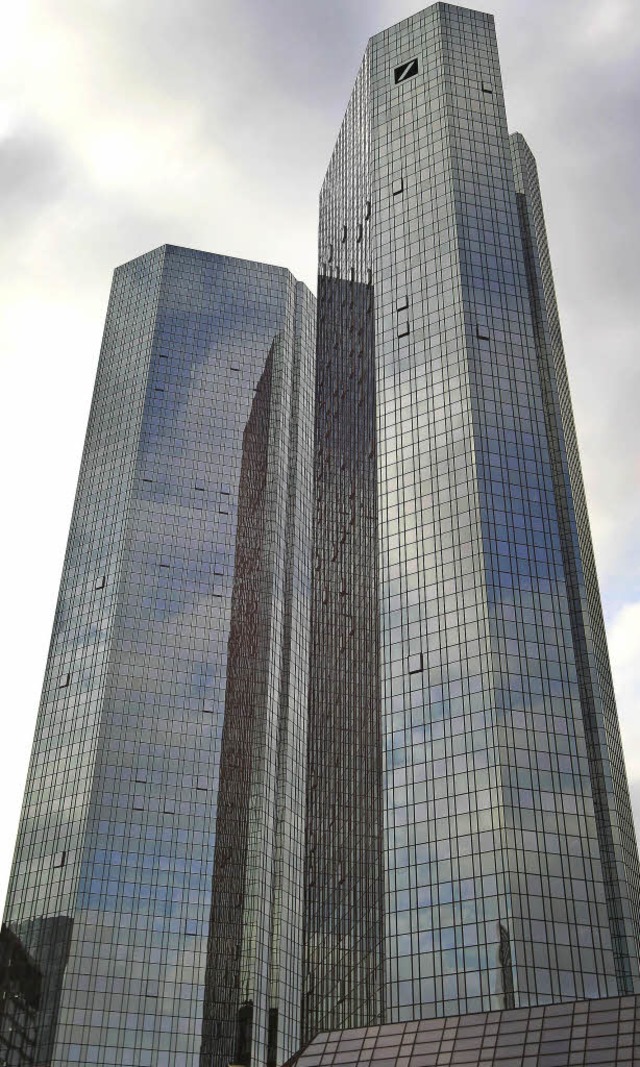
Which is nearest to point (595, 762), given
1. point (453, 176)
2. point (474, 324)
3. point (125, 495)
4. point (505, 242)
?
point (474, 324)

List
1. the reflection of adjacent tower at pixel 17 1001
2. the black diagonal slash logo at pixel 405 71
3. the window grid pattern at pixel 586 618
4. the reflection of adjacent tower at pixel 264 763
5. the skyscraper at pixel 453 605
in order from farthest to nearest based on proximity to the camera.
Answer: the reflection of adjacent tower at pixel 264 763
the black diagonal slash logo at pixel 405 71
the reflection of adjacent tower at pixel 17 1001
the window grid pattern at pixel 586 618
the skyscraper at pixel 453 605

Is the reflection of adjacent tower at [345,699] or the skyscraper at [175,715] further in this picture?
the skyscraper at [175,715]

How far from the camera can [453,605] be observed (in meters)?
105

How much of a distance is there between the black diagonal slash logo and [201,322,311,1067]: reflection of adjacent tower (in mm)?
67008

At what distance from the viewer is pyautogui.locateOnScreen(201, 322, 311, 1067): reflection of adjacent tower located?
144m

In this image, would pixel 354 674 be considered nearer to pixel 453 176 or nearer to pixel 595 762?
pixel 595 762

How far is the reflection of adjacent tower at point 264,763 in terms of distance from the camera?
144 metres

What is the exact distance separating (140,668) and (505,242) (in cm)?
7929

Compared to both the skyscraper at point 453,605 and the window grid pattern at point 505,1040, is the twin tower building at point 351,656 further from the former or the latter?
the window grid pattern at point 505,1040

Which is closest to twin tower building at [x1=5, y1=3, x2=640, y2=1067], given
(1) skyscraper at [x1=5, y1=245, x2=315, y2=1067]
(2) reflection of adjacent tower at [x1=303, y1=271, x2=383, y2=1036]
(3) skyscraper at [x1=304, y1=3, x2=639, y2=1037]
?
(3) skyscraper at [x1=304, y1=3, x2=639, y2=1037]

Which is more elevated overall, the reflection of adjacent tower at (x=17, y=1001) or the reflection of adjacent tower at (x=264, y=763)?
the reflection of adjacent tower at (x=264, y=763)

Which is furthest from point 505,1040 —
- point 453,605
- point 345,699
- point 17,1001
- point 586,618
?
point 17,1001

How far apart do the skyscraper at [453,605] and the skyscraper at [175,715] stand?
10.8 meters

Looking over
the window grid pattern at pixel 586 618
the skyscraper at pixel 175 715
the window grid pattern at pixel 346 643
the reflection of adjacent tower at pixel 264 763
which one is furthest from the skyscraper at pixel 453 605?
the skyscraper at pixel 175 715
